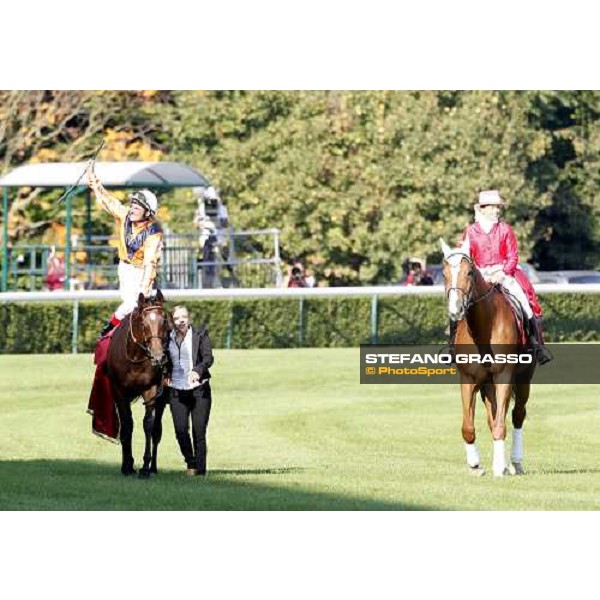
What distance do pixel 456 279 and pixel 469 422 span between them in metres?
1.48

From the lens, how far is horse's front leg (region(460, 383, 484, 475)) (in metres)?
14.6

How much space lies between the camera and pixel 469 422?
14781 millimetres

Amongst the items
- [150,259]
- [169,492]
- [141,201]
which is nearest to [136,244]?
[150,259]

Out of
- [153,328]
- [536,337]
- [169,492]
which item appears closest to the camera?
[169,492]

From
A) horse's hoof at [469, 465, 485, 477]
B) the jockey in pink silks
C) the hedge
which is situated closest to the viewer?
the jockey in pink silks

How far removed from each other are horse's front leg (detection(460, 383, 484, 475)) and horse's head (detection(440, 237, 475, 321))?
898mm

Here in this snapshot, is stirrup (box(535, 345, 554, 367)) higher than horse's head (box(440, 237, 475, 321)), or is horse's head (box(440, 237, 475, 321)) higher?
horse's head (box(440, 237, 475, 321))

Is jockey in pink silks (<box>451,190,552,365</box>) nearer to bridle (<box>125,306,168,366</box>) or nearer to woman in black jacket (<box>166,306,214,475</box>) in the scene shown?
woman in black jacket (<box>166,306,214,475</box>)

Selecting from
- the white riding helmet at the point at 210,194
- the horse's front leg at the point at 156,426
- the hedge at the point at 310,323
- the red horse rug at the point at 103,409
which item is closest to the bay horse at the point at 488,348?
the horse's front leg at the point at 156,426

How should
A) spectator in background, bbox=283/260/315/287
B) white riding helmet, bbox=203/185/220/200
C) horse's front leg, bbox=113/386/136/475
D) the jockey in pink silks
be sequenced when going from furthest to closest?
1. white riding helmet, bbox=203/185/220/200
2. spectator in background, bbox=283/260/315/287
3. horse's front leg, bbox=113/386/136/475
4. the jockey in pink silks

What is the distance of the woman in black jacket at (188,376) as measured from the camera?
1434 cm

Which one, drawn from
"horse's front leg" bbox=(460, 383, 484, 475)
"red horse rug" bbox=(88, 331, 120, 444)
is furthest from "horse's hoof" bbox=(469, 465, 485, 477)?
"red horse rug" bbox=(88, 331, 120, 444)

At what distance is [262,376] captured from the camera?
2767 cm

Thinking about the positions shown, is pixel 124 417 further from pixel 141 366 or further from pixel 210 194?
pixel 210 194
